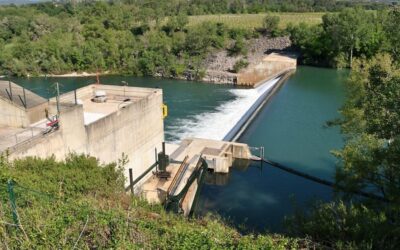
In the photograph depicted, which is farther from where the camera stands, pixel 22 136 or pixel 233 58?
pixel 233 58

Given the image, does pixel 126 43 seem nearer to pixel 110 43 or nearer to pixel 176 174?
pixel 110 43

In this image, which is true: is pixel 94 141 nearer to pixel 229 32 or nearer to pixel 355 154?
pixel 355 154

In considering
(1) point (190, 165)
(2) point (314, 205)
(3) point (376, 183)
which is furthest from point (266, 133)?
(2) point (314, 205)

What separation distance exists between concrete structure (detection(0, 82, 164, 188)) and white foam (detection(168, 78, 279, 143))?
546 cm

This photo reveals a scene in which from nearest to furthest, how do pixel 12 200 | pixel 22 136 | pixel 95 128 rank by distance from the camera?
1. pixel 12 200
2. pixel 22 136
3. pixel 95 128

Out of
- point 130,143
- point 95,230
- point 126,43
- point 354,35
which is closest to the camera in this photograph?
point 95,230

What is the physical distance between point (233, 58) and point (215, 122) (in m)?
22.2

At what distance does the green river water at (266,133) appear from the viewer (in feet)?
55.8

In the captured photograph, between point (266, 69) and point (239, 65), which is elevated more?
point (239, 65)

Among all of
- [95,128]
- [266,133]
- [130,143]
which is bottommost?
[266,133]

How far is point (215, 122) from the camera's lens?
88.3ft

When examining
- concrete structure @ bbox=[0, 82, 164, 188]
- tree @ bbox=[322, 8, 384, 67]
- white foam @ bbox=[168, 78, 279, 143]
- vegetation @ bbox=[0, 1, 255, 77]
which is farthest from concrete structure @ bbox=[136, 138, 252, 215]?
tree @ bbox=[322, 8, 384, 67]

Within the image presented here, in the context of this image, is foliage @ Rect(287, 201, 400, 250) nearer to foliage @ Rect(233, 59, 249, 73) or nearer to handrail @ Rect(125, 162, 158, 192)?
handrail @ Rect(125, 162, 158, 192)

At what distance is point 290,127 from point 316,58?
79.9 feet
